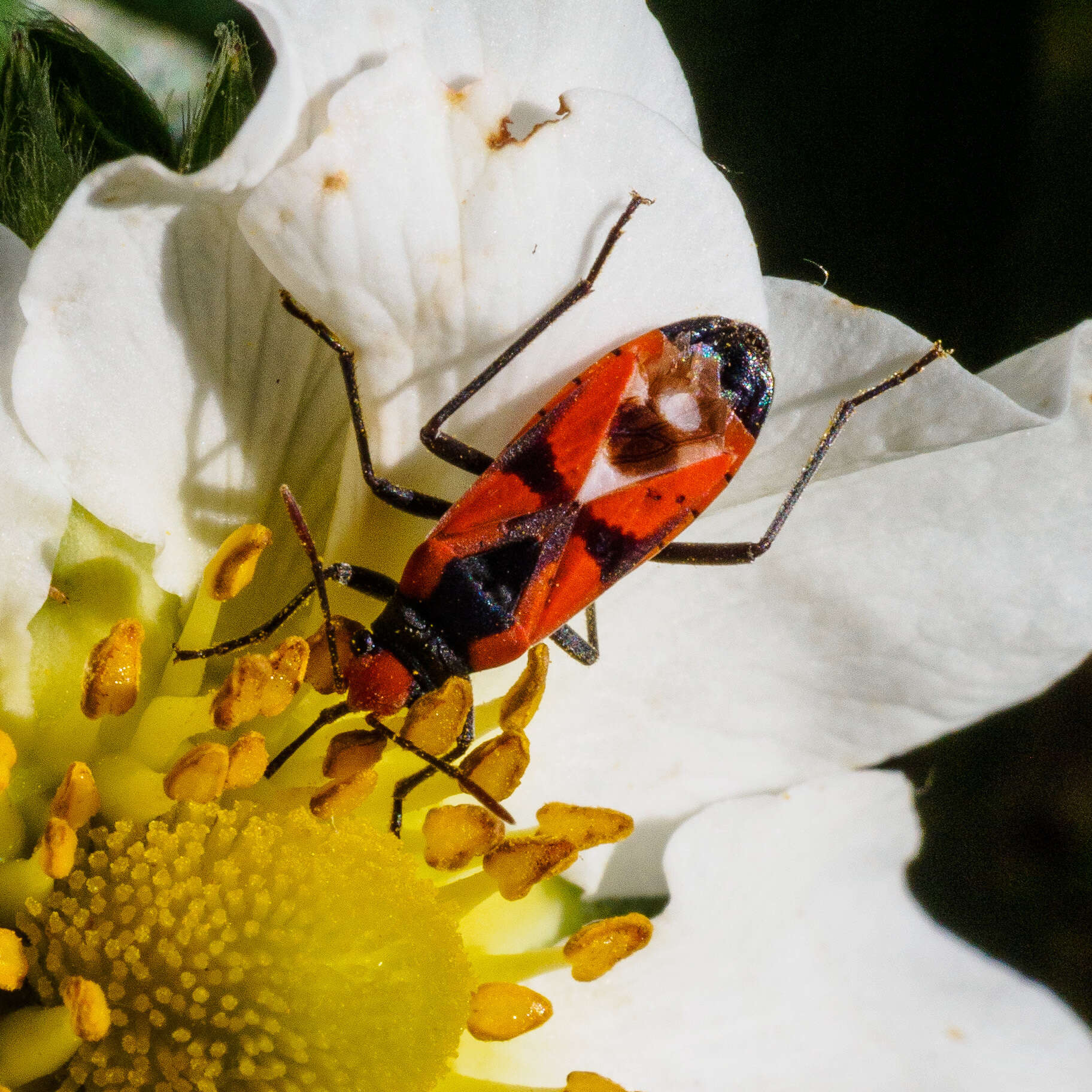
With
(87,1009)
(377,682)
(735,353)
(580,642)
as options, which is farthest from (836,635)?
(87,1009)

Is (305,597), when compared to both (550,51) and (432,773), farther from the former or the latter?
(550,51)

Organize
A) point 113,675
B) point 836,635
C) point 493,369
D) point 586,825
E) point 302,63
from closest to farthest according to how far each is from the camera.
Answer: point 302,63 → point 113,675 → point 493,369 → point 586,825 → point 836,635

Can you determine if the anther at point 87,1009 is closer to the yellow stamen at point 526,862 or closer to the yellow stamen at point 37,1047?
the yellow stamen at point 37,1047

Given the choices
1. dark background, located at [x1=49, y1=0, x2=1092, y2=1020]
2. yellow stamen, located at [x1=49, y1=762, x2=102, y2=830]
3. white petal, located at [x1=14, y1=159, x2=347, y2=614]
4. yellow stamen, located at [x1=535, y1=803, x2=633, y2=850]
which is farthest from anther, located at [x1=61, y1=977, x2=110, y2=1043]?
dark background, located at [x1=49, y1=0, x2=1092, y2=1020]

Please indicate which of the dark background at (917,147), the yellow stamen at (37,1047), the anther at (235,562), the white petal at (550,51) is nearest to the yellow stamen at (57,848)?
the yellow stamen at (37,1047)

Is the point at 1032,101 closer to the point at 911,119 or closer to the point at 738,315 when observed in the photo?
the point at 911,119

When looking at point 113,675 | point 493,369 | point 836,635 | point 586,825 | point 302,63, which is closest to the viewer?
point 302,63

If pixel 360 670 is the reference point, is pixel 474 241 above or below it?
above

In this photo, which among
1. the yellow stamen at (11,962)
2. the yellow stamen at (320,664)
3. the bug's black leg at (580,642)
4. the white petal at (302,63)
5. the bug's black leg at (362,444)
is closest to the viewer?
the white petal at (302,63)
